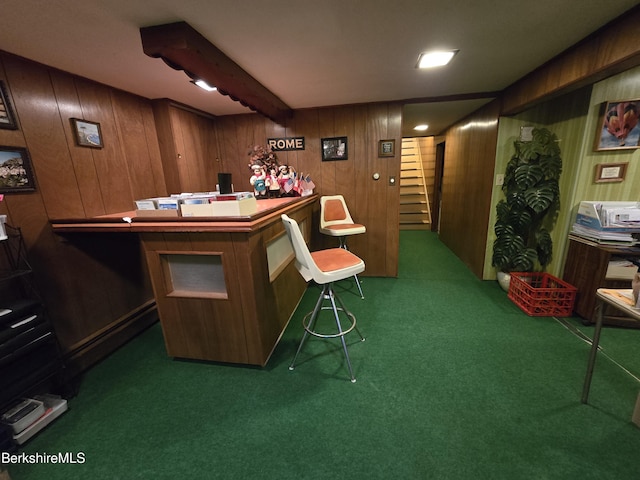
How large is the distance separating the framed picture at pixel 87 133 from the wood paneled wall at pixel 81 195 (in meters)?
0.04

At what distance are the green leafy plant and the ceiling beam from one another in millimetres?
2764

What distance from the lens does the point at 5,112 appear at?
1.60 metres

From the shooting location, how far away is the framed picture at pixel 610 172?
7.41 ft

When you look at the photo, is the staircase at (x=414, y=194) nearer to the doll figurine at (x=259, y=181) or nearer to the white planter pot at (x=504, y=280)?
the white planter pot at (x=504, y=280)

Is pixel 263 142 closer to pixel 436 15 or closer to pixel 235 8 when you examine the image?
pixel 235 8

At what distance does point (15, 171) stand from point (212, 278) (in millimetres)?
1400

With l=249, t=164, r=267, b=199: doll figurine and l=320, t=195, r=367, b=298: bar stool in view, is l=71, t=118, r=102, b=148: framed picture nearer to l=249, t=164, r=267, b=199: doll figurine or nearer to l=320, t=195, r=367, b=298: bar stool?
l=249, t=164, r=267, b=199: doll figurine

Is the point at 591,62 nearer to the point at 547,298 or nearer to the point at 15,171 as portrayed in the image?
the point at 547,298

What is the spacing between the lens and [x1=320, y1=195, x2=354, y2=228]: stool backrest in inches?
124

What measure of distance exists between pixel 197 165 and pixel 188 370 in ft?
7.61

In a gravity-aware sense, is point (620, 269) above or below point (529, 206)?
below

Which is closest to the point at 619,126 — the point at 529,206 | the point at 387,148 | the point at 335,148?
the point at 529,206

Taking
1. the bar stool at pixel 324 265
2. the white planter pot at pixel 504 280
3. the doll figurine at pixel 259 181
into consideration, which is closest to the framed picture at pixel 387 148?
the doll figurine at pixel 259 181

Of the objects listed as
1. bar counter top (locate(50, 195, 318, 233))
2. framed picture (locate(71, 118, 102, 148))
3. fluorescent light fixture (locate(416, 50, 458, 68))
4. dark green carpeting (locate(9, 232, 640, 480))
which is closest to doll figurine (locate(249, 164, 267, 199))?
bar counter top (locate(50, 195, 318, 233))
